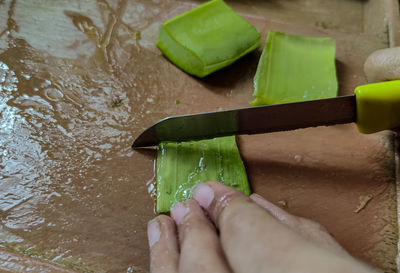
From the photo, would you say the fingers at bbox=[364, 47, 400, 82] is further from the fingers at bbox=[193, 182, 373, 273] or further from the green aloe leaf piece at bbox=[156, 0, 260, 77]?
the fingers at bbox=[193, 182, 373, 273]

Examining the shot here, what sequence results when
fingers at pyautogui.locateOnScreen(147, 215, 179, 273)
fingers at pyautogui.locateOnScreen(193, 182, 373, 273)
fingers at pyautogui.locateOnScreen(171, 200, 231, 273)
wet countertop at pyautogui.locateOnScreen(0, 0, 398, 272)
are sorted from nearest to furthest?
fingers at pyautogui.locateOnScreen(193, 182, 373, 273) < fingers at pyautogui.locateOnScreen(171, 200, 231, 273) < fingers at pyautogui.locateOnScreen(147, 215, 179, 273) < wet countertop at pyautogui.locateOnScreen(0, 0, 398, 272)

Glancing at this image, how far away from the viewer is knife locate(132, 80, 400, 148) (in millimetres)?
1132

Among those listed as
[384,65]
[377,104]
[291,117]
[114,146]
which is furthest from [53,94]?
[384,65]

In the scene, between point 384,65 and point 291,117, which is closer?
point 291,117

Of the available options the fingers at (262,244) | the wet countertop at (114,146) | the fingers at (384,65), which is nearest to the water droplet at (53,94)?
the wet countertop at (114,146)

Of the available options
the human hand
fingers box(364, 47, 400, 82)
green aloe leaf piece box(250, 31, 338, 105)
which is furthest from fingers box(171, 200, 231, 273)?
fingers box(364, 47, 400, 82)

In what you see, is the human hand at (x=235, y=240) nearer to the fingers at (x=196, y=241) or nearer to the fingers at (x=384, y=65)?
the fingers at (x=196, y=241)

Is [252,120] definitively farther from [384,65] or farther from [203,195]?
[384,65]

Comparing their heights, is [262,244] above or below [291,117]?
below

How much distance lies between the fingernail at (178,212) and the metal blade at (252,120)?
0.25 meters

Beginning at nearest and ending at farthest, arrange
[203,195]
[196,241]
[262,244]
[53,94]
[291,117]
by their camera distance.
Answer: [262,244]
[196,241]
[203,195]
[291,117]
[53,94]

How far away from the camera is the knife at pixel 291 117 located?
3.71 feet

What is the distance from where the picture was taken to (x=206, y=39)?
1441 mm

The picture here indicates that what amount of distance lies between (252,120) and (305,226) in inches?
14.3
